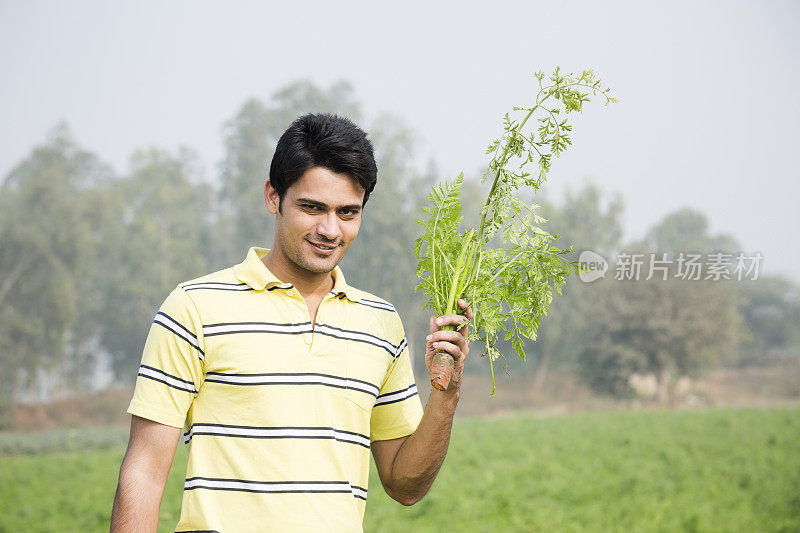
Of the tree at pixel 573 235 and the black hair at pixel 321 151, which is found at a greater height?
the tree at pixel 573 235

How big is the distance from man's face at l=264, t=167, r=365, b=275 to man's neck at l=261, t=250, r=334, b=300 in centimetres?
7

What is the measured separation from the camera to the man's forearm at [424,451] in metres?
2.62

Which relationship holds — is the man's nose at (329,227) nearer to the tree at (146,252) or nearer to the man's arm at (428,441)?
the man's arm at (428,441)

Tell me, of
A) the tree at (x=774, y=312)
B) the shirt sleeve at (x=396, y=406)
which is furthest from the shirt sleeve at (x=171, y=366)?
the tree at (x=774, y=312)

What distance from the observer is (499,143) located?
9.07ft

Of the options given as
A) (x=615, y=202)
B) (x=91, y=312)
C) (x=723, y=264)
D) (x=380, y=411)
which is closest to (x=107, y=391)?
(x=91, y=312)

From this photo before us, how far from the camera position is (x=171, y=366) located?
2.35 meters

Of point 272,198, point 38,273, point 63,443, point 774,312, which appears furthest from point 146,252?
point 774,312

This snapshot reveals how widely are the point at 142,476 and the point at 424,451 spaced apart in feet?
3.18

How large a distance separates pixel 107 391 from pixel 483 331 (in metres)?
47.3

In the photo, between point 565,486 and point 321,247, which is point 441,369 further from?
point 565,486

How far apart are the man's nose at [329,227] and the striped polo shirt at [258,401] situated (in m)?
0.24

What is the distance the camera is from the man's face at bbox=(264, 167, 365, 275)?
2.53 metres

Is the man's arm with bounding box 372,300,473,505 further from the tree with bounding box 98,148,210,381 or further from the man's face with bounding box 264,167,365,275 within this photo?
the tree with bounding box 98,148,210,381
